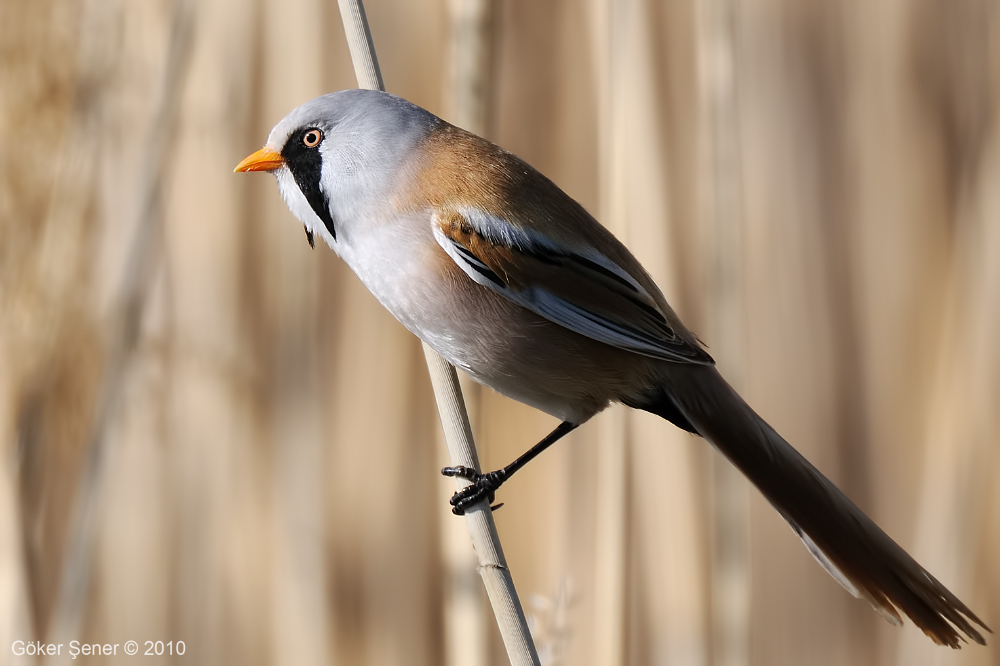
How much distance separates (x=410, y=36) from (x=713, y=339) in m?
0.87

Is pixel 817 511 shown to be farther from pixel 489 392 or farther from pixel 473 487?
pixel 489 392

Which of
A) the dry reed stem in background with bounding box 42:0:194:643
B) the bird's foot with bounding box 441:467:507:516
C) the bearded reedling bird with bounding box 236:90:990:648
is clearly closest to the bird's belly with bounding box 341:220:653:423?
the bearded reedling bird with bounding box 236:90:990:648

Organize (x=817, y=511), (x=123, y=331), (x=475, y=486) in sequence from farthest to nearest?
(x=123, y=331)
(x=475, y=486)
(x=817, y=511)

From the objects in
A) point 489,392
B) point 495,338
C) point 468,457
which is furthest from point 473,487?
point 489,392

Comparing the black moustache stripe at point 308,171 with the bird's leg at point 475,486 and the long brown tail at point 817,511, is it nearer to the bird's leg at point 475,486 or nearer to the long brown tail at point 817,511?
the bird's leg at point 475,486

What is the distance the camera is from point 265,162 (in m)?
1.13

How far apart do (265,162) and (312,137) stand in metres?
0.07

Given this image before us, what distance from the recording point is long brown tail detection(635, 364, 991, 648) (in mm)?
991

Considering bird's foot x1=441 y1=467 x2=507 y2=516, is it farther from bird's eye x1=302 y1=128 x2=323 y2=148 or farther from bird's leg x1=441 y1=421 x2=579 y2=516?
bird's eye x1=302 y1=128 x2=323 y2=148

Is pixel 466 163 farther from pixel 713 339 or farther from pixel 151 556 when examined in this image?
pixel 151 556

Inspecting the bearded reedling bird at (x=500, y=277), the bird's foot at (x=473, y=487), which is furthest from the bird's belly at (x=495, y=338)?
the bird's foot at (x=473, y=487)

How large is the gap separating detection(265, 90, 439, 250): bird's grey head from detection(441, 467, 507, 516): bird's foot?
1.14 ft

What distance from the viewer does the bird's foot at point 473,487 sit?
1.16 meters

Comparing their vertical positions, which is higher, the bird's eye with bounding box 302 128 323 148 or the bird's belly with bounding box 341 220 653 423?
the bird's eye with bounding box 302 128 323 148
